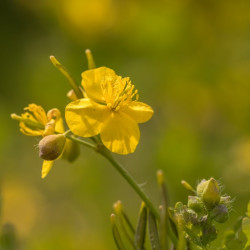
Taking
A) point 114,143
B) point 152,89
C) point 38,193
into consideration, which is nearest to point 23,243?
point 38,193

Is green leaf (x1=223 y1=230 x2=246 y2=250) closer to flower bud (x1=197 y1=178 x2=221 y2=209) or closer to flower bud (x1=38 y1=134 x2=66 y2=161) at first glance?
flower bud (x1=197 y1=178 x2=221 y2=209)

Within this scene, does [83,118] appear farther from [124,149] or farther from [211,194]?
[211,194]

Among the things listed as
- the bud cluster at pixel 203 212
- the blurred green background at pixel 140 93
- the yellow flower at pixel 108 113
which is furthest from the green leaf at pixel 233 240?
the blurred green background at pixel 140 93

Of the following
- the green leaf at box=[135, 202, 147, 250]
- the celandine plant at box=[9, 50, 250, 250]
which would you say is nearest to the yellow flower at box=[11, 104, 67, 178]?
the celandine plant at box=[9, 50, 250, 250]

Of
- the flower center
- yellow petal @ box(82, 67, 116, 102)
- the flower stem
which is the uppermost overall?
yellow petal @ box(82, 67, 116, 102)

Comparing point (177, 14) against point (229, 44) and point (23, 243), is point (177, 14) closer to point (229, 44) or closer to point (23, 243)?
point (229, 44)
